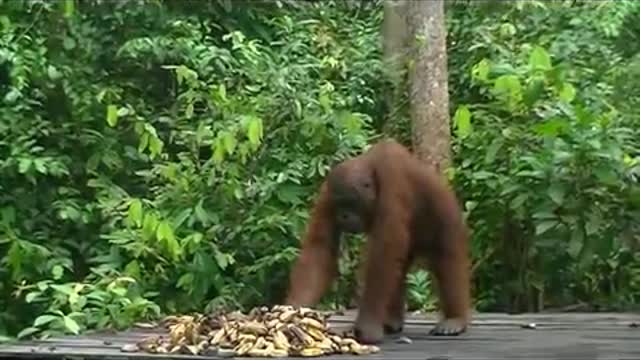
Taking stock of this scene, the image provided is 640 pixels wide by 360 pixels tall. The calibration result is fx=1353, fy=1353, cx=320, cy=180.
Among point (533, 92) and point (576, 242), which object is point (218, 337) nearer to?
point (576, 242)

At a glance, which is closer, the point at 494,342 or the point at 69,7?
the point at 494,342

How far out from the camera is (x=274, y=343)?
11.8 ft

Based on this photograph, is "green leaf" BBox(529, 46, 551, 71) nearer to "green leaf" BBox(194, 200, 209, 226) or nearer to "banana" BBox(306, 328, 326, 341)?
"green leaf" BBox(194, 200, 209, 226)

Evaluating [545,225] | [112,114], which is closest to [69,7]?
[112,114]

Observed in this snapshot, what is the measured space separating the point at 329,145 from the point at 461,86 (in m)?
1.13

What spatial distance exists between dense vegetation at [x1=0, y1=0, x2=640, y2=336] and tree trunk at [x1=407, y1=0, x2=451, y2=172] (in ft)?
0.39

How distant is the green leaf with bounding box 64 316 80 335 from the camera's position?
441cm

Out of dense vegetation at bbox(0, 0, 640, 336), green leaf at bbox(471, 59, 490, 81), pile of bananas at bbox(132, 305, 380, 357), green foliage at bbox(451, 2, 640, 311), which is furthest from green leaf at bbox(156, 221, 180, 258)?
green leaf at bbox(471, 59, 490, 81)

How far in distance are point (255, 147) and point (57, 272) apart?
95 centimetres

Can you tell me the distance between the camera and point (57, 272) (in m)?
5.49

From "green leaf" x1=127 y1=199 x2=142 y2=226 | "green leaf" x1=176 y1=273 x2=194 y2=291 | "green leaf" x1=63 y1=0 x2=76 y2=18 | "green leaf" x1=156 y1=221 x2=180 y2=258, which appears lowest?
"green leaf" x1=176 y1=273 x2=194 y2=291

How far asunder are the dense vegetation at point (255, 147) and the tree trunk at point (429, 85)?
0.39ft

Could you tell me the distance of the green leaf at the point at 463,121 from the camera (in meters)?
5.41

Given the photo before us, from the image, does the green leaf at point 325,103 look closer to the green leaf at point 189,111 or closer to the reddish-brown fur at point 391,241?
the green leaf at point 189,111
